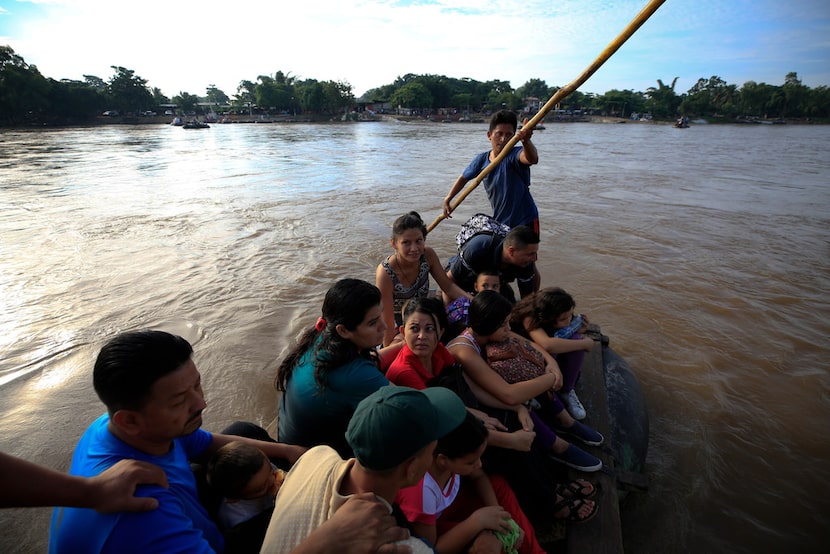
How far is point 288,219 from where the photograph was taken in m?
10.1

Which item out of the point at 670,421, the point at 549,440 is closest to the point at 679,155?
the point at 670,421

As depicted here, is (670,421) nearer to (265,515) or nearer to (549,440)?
(549,440)

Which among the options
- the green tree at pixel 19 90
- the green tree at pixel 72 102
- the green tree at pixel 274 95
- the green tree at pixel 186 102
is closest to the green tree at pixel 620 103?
the green tree at pixel 274 95

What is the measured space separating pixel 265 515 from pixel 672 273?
7.40 meters

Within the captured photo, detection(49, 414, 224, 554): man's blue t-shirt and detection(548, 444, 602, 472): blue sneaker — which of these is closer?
detection(49, 414, 224, 554): man's blue t-shirt

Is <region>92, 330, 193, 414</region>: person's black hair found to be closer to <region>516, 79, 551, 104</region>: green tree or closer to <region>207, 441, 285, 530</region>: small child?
<region>207, 441, 285, 530</region>: small child

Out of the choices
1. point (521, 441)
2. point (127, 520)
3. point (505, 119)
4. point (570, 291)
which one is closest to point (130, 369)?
point (127, 520)

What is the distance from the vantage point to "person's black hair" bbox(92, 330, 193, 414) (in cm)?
134

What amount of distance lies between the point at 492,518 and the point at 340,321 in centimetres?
106

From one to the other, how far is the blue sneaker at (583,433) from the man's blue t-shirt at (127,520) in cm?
203

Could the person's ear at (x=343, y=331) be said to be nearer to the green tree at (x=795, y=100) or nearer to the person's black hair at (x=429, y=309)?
the person's black hair at (x=429, y=309)

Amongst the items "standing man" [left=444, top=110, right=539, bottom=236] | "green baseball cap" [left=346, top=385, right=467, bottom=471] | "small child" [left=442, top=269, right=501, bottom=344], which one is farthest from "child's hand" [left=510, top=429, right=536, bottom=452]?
"standing man" [left=444, top=110, right=539, bottom=236]

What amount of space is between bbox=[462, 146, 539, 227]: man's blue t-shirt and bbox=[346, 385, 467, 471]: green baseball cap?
324 cm

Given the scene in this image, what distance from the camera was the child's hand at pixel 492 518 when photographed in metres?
1.69
